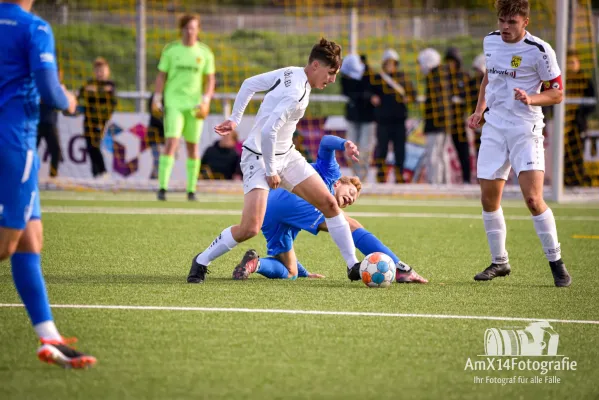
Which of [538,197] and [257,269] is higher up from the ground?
[538,197]

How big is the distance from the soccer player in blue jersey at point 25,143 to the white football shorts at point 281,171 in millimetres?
2554

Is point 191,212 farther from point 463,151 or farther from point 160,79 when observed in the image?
point 463,151

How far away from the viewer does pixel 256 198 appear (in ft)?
23.3

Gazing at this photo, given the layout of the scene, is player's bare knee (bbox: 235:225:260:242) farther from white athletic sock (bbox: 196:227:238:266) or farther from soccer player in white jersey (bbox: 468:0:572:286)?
soccer player in white jersey (bbox: 468:0:572:286)

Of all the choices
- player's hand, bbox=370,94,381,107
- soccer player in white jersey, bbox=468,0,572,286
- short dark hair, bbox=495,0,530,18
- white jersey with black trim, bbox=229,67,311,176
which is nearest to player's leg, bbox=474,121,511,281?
soccer player in white jersey, bbox=468,0,572,286

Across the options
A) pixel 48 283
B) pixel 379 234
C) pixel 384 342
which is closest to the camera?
pixel 384 342

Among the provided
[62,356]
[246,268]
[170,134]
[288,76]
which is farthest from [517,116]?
[170,134]

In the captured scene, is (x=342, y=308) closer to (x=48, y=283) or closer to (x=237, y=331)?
(x=237, y=331)

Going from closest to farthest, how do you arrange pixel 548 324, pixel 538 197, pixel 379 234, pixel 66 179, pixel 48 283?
pixel 548 324 → pixel 48 283 → pixel 538 197 → pixel 379 234 → pixel 66 179

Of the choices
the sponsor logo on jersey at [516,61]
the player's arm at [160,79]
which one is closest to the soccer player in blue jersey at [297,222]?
the sponsor logo on jersey at [516,61]

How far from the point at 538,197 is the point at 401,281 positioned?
120 cm

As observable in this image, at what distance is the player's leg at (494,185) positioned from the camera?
765 cm

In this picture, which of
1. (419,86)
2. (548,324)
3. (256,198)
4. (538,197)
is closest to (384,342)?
(548,324)

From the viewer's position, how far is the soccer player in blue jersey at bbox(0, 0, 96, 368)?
454 centimetres
